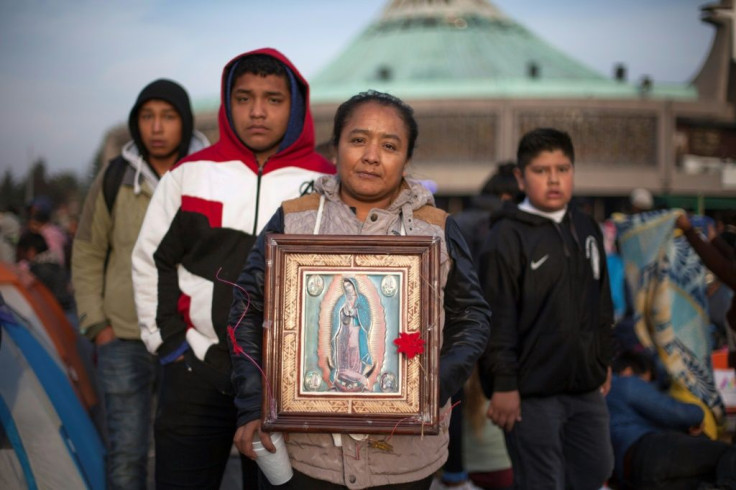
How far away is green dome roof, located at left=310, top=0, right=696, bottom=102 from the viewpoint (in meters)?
48.2

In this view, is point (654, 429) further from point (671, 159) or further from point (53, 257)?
point (671, 159)

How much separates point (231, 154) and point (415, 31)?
54.5 m

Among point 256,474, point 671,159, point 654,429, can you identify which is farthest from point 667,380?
point 671,159

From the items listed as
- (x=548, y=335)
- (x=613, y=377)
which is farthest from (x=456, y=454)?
(x=548, y=335)

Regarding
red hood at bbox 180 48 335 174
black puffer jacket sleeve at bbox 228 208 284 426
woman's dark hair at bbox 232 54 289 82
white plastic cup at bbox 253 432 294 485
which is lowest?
white plastic cup at bbox 253 432 294 485

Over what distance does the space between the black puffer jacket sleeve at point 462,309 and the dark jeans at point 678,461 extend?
110 inches

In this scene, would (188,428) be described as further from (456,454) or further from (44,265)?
(44,265)

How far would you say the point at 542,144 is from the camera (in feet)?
14.0

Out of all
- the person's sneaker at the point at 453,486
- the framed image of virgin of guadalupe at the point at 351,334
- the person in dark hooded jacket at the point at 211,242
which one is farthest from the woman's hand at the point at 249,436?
the person's sneaker at the point at 453,486

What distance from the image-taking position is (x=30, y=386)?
4508mm

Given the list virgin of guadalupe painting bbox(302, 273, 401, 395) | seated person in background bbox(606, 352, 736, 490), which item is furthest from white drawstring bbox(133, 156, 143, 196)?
seated person in background bbox(606, 352, 736, 490)

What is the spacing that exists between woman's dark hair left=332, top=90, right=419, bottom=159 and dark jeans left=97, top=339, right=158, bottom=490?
1961 mm

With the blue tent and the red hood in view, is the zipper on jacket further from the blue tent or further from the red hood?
the blue tent

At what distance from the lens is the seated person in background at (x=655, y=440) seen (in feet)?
16.6
